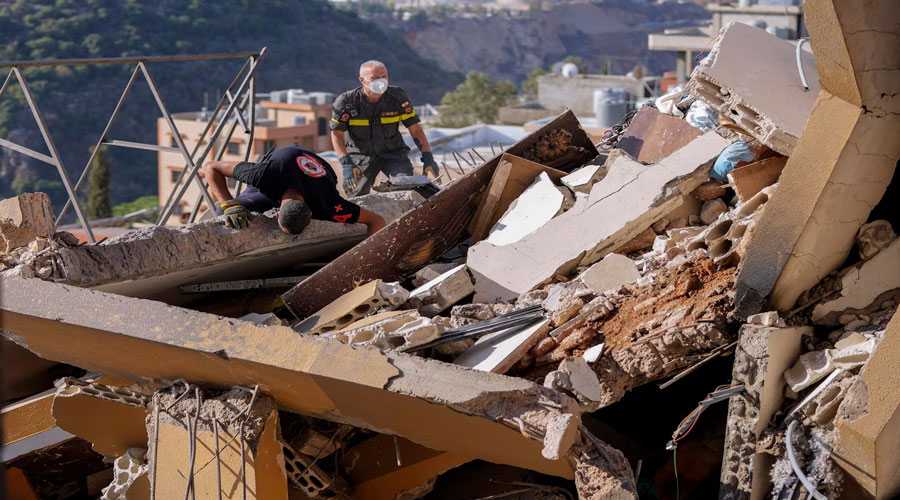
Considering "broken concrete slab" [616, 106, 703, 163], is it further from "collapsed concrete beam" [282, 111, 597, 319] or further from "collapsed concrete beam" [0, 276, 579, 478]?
"collapsed concrete beam" [0, 276, 579, 478]

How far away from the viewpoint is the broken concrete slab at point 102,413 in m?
4.03

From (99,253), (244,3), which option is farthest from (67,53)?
(99,253)

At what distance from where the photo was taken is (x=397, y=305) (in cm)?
474

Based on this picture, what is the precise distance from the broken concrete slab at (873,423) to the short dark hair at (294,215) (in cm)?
315

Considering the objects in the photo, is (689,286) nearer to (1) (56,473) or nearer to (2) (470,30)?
(1) (56,473)

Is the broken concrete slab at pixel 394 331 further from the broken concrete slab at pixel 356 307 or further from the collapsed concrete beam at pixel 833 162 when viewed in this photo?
the collapsed concrete beam at pixel 833 162

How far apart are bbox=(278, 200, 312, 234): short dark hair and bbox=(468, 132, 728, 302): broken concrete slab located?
3.39 feet

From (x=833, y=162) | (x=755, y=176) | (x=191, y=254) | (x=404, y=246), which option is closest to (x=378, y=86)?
(x=404, y=246)

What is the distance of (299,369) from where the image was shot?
3459 millimetres

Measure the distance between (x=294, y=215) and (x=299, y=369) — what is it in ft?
6.07

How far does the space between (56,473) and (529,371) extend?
281 centimetres

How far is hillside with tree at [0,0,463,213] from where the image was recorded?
52.0 metres

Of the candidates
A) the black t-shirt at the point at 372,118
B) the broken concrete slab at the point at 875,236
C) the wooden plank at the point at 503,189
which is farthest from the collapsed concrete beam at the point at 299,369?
the black t-shirt at the point at 372,118

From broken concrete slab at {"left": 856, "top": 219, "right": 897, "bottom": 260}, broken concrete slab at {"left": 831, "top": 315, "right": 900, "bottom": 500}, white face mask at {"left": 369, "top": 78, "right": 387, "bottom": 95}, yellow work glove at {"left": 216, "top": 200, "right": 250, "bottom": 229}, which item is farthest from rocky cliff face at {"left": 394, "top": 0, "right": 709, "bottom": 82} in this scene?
broken concrete slab at {"left": 831, "top": 315, "right": 900, "bottom": 500}
